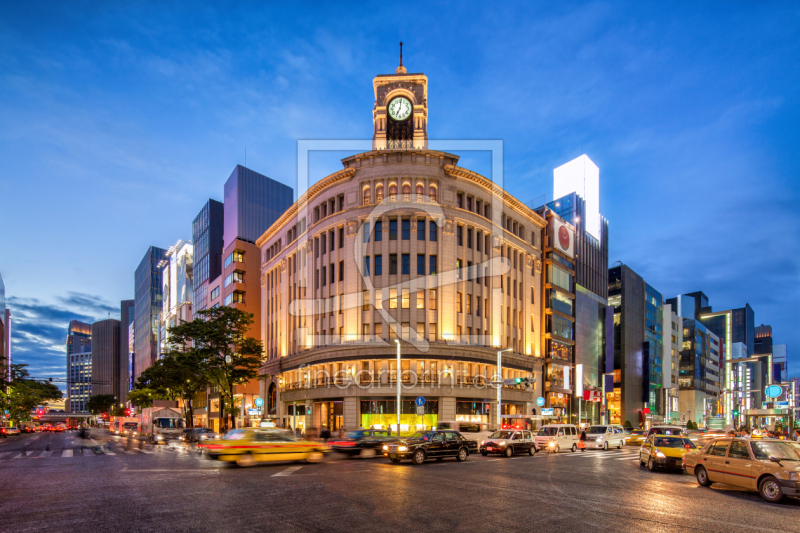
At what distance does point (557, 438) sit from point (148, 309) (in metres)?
156

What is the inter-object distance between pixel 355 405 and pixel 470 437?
19.4 meters

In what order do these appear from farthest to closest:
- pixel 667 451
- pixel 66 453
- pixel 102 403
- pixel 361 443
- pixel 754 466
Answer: pixel 102 403 → pixel 66 453 → pixel 361 443 → pixel 667 451 → pixel 754 466

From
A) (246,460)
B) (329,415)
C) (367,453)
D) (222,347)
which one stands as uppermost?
(222,347)

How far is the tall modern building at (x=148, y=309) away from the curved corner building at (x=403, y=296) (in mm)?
108242

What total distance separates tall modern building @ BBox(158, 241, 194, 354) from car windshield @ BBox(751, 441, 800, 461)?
113 m

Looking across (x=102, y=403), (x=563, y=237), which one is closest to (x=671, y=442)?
(x=563, y=237)

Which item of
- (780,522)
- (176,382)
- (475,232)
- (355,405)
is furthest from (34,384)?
(780,522)

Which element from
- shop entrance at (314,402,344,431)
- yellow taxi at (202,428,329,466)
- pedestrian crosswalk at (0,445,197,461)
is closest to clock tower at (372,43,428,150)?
shop entrance at (314,402,344,431)

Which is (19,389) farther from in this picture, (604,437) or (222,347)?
(604,437)

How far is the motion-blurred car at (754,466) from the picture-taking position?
14.9 meters

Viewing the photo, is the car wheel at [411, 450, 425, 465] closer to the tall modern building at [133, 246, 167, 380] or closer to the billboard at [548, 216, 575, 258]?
the billboard at [548, 216, 575, 258]

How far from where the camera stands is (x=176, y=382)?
7531cm

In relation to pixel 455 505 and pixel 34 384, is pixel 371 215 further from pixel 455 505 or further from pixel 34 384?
pixel 34 384

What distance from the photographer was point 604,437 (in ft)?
133
